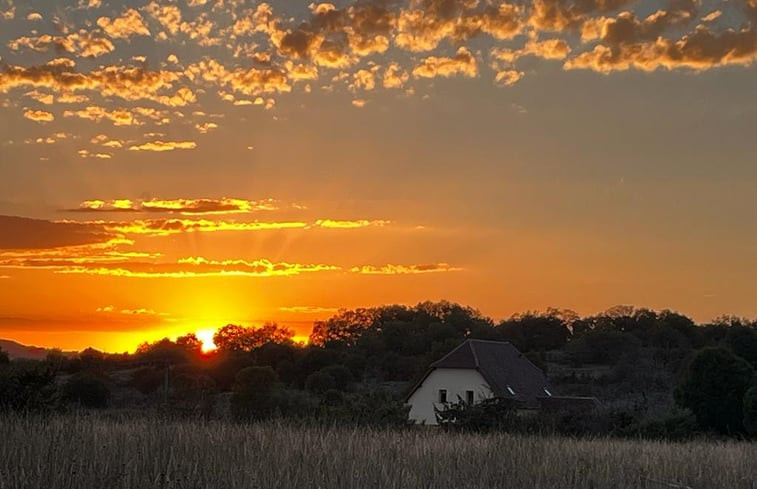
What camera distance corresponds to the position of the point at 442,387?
6016 centimetres

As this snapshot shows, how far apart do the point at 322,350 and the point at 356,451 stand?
59.9m

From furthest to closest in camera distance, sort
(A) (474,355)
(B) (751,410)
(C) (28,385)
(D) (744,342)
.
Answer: (D) (744,342) → (A) (474,355) → (B) (751,410) → (C) (28,385)

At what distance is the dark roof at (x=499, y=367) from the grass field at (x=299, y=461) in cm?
4485

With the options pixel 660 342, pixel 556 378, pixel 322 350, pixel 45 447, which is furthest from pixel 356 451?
pixel 660 342

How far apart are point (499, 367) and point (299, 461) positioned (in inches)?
2051

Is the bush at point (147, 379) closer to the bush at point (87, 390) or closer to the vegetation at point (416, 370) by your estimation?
the vegetation at point (416, 370)

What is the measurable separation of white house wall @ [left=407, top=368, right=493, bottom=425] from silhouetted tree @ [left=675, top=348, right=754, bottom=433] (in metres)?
16.9

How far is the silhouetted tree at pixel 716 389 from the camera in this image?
1652 inches

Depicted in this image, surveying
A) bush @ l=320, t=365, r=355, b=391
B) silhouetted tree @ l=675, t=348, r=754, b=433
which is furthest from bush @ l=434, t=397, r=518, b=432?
bush @ l=320, t=365, r=355, b=391

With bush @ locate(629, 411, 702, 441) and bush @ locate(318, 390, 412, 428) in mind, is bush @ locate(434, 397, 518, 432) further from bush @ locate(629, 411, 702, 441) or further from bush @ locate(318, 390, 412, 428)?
bush @ locate(629, 411, 702, 441)

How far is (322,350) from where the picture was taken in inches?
2783

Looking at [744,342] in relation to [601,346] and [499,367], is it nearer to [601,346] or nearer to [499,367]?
[601,346]

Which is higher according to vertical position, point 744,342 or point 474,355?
point 744,342

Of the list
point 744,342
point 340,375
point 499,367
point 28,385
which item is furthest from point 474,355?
point 28,385
